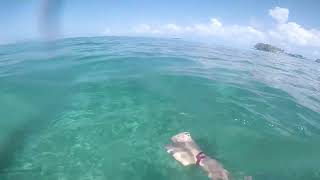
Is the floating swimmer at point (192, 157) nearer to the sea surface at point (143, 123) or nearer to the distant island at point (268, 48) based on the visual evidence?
the sea surface at point (143, 123)

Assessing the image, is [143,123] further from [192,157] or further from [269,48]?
[269,48]

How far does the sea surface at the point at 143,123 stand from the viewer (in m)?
9.31

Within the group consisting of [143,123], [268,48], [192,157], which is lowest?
[192,157]

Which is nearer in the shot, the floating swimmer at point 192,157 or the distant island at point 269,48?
the floating swimmer at point 192,157

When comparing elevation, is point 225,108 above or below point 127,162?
above

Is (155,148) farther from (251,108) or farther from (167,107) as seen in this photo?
(251,108)

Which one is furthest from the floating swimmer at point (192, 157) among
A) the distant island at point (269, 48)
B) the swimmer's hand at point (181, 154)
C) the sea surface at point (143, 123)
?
the distant island at point (269, 48)

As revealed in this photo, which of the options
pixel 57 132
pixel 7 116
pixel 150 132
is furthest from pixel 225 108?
pixel 7 116

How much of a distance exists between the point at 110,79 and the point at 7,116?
627 cm

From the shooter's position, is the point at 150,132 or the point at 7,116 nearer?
the point at 150,132

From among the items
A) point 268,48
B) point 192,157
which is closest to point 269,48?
point 268,48

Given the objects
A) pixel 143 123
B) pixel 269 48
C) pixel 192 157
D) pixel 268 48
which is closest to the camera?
pixel 192 157

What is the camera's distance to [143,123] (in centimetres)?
1205

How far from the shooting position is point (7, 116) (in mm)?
12430
